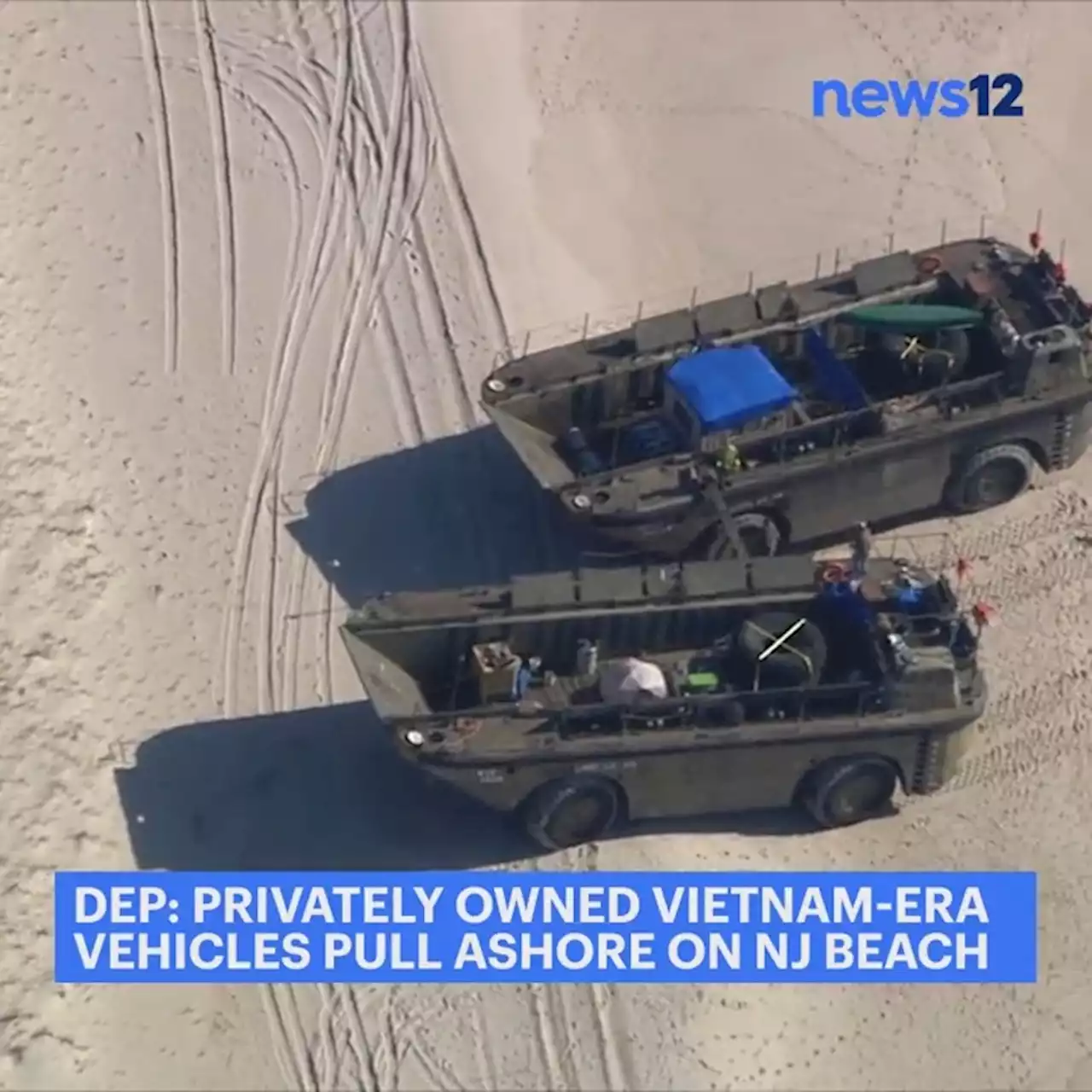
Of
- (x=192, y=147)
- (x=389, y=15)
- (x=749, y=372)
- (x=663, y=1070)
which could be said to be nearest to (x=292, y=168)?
(x=192, y=147)

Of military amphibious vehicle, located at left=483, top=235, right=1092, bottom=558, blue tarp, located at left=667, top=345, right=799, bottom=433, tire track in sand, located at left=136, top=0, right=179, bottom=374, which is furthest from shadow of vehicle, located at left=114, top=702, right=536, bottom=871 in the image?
tire track in sand, located at left=136, top=0, right=179, bottom=374

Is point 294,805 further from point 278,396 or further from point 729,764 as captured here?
point 278,396

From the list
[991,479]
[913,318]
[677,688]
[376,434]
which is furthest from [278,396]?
[991,479]

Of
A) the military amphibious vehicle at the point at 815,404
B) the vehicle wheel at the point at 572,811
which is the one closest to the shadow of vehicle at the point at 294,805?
the vehicle wheel at the point at 572,811

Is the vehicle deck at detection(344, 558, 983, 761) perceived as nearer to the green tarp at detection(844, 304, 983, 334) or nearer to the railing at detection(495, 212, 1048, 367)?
the green tarp at detection(844, 304, 983, 334)

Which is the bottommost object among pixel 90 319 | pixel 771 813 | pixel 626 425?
pixel 771 813

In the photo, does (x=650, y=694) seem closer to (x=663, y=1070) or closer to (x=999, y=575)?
(x=663, y=1070)
